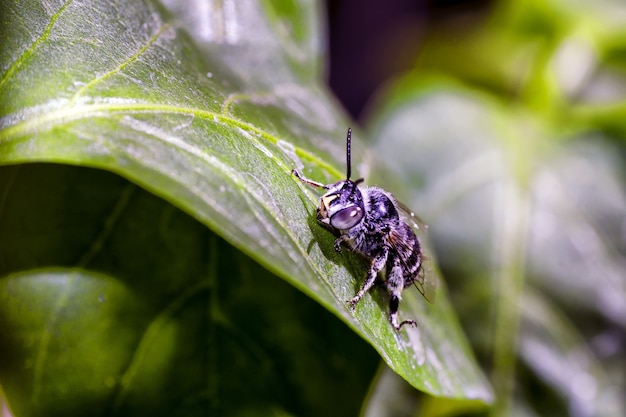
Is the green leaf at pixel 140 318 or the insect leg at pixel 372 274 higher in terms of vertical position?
the insect leg at pixel 372 274

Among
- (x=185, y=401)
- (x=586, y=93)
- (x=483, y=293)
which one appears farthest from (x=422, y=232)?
(x=586, y=93)

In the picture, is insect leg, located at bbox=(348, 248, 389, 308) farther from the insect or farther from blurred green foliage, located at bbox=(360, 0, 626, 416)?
blurred green foliage, located at bbox=(360, 0, 626, 416)

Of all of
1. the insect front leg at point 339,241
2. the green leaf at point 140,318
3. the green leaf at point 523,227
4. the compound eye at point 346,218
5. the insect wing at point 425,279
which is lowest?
the green leaf at point 140,318

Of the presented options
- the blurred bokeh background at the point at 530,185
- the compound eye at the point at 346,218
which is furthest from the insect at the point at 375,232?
the blurred bokeh background at the point at 530,185

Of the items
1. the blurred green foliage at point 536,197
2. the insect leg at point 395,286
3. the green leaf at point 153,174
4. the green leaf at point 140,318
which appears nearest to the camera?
the green leaf at point 153,174

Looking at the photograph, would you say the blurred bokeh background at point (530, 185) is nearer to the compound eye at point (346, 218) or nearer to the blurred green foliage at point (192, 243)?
the blurred green foliage at point (192, 243)

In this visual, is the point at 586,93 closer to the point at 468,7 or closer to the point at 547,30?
the point at 547,30

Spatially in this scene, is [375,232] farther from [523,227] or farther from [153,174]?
[523,227]
